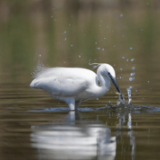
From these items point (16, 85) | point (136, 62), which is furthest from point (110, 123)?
point (136, 62)

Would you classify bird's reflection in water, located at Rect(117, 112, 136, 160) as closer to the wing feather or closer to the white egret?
the white egret

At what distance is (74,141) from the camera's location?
8.41 m

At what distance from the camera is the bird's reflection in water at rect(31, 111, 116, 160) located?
7.60m

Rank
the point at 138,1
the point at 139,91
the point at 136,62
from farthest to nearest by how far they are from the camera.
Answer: the point at 138,1 → the point at 136,62 → the point at 139,91

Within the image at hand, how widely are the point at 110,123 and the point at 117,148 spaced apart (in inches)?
78.2

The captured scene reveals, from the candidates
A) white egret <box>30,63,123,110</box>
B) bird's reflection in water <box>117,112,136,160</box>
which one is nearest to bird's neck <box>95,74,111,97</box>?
white egret <box>30,63,123,110</box>

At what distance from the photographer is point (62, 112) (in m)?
11.1

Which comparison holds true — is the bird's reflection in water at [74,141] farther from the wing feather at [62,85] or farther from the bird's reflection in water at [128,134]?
the wing feather at [62,85]

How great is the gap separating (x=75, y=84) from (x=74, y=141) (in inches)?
100

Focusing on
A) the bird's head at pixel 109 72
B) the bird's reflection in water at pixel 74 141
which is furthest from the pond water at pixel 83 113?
the bird's head at pixel 109 72

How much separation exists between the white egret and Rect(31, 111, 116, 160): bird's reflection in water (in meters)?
0.94

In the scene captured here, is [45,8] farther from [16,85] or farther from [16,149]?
[16,149]

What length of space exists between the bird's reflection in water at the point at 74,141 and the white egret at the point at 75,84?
0.94 meters

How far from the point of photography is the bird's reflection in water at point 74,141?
7602 millimetres
